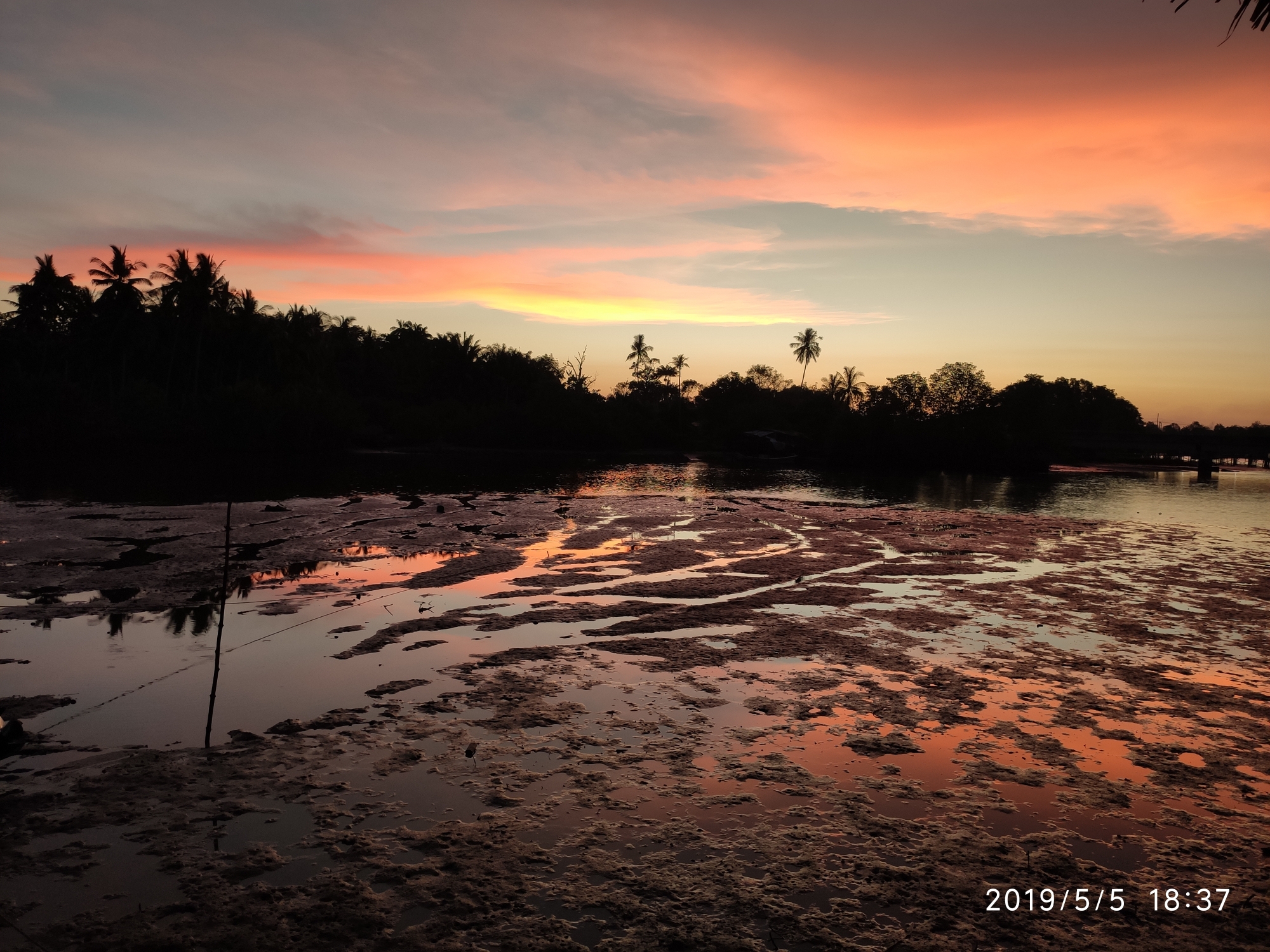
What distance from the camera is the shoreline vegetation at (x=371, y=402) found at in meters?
69.2

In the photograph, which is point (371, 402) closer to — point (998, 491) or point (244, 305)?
point (244, 305)

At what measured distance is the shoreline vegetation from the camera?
69250 millimetres

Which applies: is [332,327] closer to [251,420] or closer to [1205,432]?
[251,420]

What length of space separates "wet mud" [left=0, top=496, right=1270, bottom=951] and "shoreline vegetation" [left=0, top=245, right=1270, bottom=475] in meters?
59.0

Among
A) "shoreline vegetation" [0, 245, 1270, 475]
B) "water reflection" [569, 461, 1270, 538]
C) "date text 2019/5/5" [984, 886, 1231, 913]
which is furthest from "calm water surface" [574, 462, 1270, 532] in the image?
"date text 2019/5/5" [984, 886, 1231, 913]

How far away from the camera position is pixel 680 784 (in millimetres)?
7973

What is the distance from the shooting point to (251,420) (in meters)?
71.6

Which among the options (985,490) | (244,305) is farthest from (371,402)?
(985,490)

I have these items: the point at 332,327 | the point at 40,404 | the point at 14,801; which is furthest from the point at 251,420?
the point at 14,801

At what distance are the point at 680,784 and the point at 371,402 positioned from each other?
9628cm

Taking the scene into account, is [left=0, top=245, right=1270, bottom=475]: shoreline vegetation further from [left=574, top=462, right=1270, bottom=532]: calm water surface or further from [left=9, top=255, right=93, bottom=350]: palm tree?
[left=574, top=462, right=1270, bottom=532]: calm water surface

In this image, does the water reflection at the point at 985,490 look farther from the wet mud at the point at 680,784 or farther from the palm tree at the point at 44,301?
the palm tree at the point at 44,301

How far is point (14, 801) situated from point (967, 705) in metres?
11.0

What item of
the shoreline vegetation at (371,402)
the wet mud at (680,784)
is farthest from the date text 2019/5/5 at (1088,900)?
the shoreline vegetation at (371,402)
